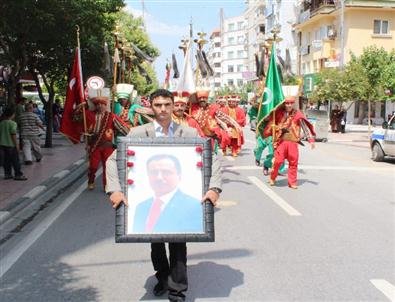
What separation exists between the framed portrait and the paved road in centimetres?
85

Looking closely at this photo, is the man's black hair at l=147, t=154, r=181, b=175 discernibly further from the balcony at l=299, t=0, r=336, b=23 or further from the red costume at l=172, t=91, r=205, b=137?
the balcony at l=299, t=0, r=336, b=23

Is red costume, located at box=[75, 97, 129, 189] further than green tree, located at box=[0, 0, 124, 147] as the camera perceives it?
No

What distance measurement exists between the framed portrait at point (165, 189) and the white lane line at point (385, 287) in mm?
1708

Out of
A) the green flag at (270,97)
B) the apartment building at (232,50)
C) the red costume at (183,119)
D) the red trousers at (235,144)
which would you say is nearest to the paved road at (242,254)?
the red costume at (183,119)

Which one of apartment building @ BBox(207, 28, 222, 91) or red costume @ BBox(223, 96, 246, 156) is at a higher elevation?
apartment building @ BBox(207, 28, 222, 91)

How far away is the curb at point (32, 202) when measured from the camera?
7755 millimetres

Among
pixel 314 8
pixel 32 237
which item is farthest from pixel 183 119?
pixel 314 8

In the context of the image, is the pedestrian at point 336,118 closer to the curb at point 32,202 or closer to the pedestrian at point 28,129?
the pedestrian at point 28,129

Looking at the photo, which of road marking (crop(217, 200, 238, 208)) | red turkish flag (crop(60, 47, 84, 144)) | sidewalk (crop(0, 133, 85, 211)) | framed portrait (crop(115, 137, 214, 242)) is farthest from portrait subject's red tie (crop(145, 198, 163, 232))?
red turkish flag (crop(60, 47, 84, 144))

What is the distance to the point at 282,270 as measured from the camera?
546cm

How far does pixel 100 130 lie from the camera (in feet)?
34.1

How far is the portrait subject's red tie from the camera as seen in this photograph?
4180mm

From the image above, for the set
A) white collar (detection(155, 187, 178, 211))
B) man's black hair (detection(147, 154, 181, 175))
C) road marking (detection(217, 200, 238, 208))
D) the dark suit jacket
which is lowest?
road marking (detection(217, 200, 238, 208))

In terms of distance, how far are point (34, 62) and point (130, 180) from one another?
1605 centimetres
